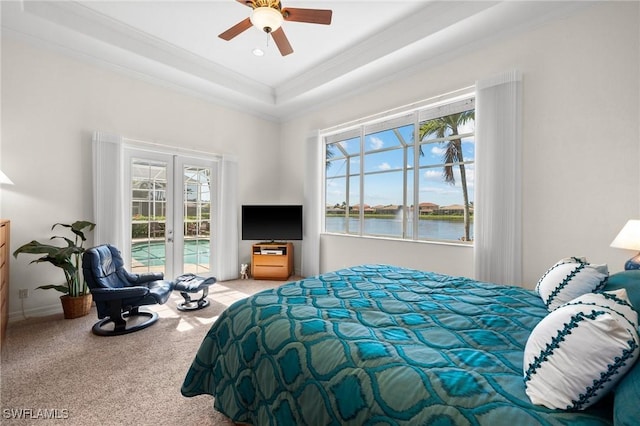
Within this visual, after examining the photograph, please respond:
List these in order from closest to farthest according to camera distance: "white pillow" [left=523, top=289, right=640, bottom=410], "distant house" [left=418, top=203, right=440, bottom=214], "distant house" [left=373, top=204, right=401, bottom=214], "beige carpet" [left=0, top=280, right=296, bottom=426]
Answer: "white pillow" [left=523, top=289, right=640, bottom=410] < "beige carpet" [left=0, top=280, right=296, bottom=426] < "distant house" [left=418, top=203, right=440, bottom=214] < "distant house" [left=373, top=204, right=401, bottom=214]

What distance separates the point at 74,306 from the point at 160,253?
1.25 m

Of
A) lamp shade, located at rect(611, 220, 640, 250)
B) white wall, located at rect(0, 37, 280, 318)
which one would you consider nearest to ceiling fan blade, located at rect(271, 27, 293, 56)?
white wall, located at rect(0, 37, 280, 318)

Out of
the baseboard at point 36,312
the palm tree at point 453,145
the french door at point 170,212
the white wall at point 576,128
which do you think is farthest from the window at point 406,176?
the baseboard at point 36,312

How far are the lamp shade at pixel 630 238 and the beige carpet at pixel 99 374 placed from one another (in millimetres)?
2953

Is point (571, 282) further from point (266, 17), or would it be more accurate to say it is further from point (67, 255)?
point (67, 255)

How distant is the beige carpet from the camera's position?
1.70 m

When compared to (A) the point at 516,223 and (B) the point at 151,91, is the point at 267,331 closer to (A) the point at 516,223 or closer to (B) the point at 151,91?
(A) the point at 516,223

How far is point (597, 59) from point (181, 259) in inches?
217

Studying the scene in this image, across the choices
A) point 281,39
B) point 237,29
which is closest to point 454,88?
point 281,39

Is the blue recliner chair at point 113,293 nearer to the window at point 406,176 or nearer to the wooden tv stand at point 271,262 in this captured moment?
the wooden tv stand at point 271,262

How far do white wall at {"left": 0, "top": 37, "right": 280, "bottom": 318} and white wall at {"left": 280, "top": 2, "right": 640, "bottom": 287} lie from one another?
4.31m

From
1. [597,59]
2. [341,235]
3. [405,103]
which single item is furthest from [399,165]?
[597,59]

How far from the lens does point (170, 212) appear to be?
4379 millimetres

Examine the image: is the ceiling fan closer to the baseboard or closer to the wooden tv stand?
the wooden tv stand
